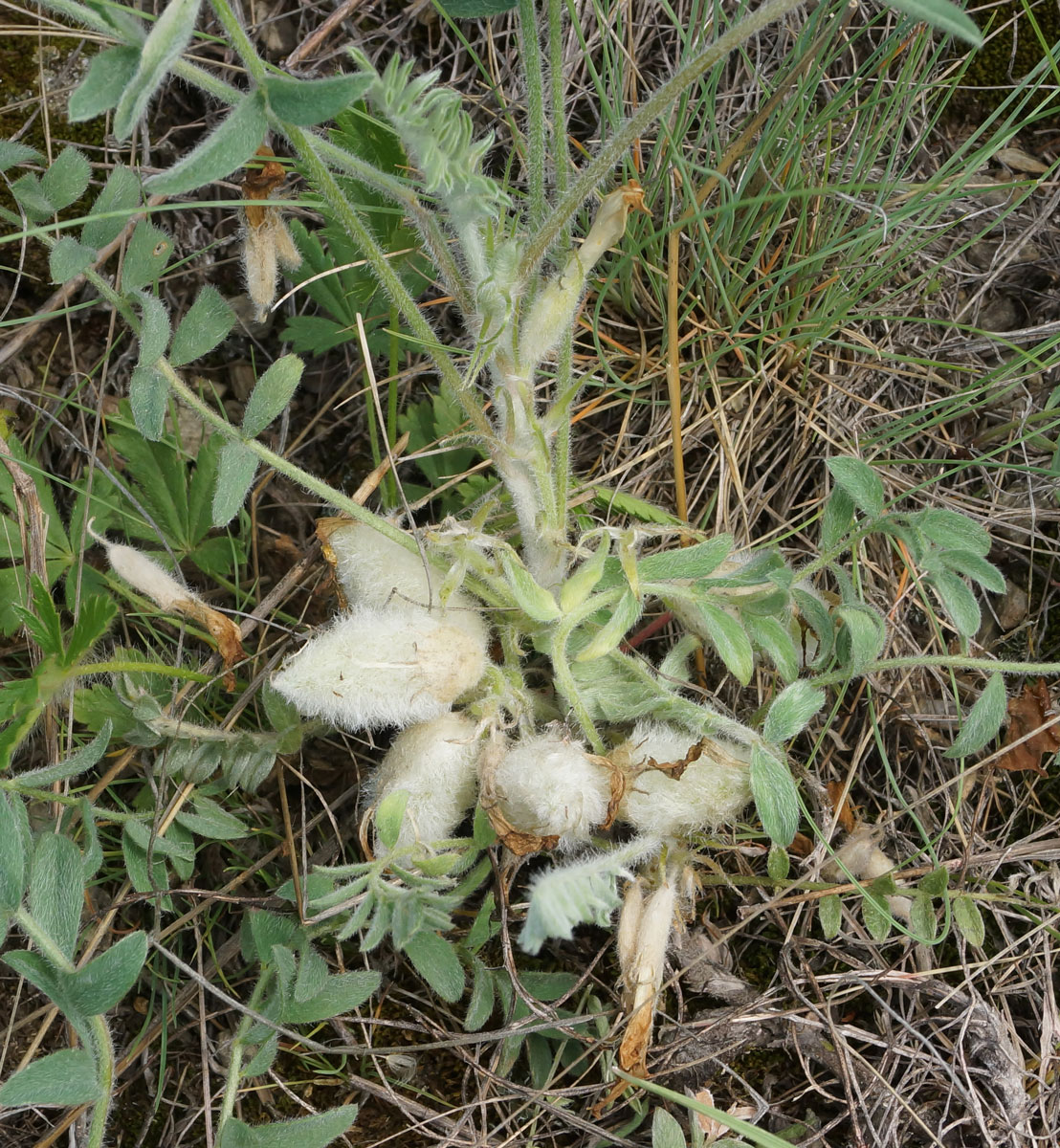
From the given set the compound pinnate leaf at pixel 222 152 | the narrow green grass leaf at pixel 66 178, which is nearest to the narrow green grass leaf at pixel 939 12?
the compound pinnate leaf at pixel 222 152

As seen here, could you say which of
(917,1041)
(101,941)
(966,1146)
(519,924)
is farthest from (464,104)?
(966,1146)

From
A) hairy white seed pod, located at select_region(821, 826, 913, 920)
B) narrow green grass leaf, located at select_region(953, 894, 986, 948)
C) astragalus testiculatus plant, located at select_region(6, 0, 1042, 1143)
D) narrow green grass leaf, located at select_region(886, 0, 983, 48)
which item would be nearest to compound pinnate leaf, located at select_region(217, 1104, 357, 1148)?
astragalus testiculatus plant, located at select_region(6, 0, 1042, 1143)

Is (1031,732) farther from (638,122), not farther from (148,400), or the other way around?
(148,400)

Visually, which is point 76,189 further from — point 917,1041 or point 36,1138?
point 917,1041

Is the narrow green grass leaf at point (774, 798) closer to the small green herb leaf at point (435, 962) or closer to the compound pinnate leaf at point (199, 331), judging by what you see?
the small green herb leaf at point (435, 962)

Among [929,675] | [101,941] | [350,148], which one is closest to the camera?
[350,148]

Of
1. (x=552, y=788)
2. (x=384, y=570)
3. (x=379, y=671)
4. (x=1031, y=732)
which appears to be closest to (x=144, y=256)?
(x=384, y=570)
